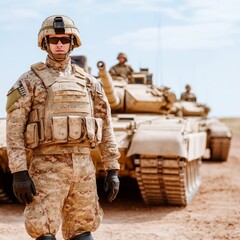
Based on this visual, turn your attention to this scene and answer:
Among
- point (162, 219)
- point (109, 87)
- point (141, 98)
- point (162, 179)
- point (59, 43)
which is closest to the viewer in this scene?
point (59, 43)

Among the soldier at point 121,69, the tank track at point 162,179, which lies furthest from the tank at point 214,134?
the tank track at point 162,179

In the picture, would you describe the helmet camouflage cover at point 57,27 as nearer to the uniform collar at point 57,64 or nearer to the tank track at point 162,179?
the uniform collar at point 57,64

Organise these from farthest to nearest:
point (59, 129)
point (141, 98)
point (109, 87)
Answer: point (141, 98), point (109, 87), point (59, 129)

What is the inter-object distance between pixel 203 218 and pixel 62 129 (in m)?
4.43

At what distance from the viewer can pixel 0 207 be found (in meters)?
9.35

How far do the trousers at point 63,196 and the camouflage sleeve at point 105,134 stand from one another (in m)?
0.26

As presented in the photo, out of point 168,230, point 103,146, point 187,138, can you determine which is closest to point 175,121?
point 187,138

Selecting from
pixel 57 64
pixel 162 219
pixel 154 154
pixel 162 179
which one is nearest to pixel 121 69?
pixel 162 179

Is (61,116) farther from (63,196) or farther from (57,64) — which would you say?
(63,196)

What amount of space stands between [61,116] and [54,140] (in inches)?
7.7

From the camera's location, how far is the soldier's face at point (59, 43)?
452cm

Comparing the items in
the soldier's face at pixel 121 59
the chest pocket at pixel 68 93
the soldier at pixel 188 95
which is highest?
the soldier's face at pixel 121 59

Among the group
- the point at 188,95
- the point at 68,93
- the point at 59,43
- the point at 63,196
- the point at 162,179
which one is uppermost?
the point at 59,43

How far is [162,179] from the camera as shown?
28.7 feet
